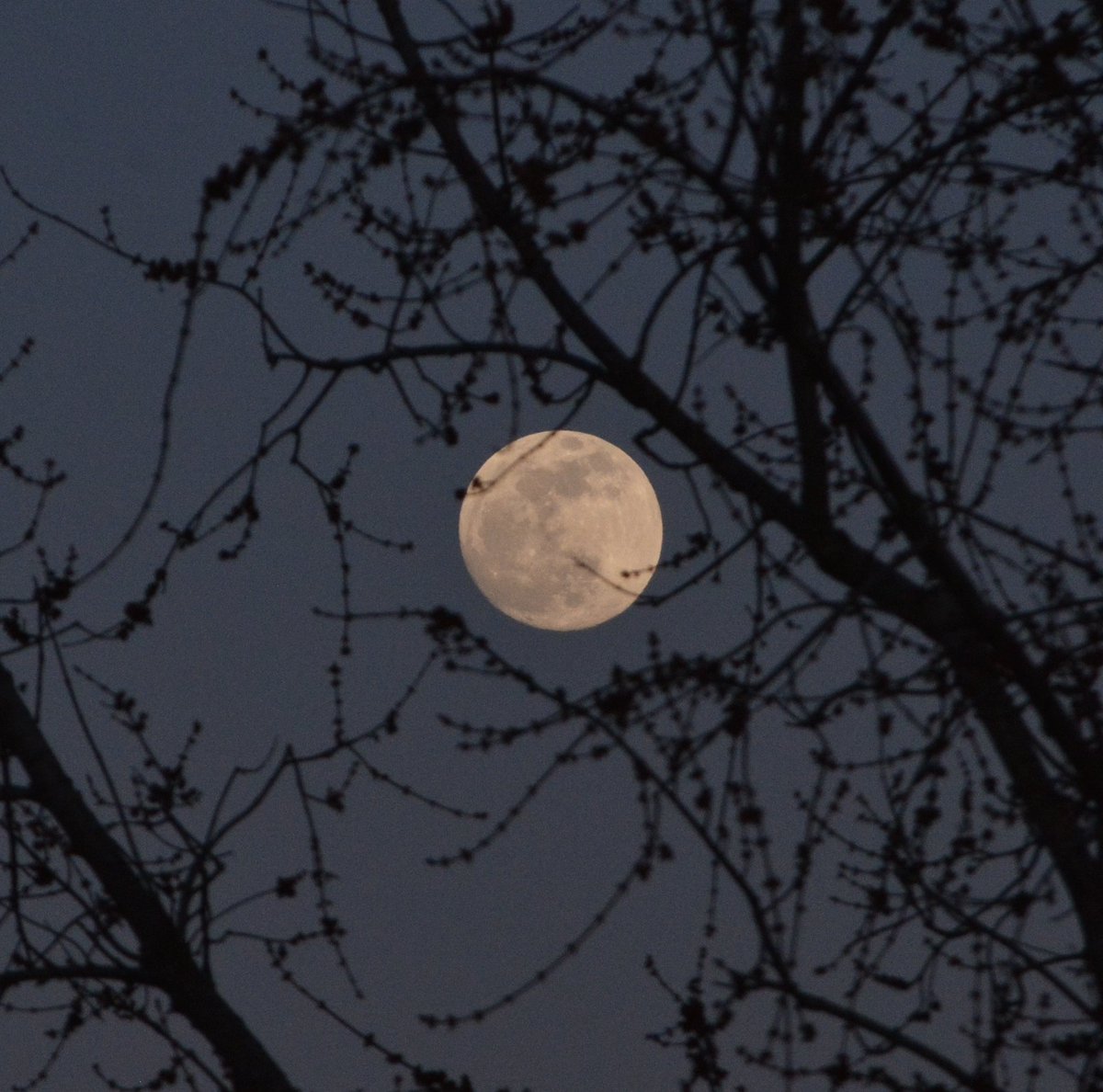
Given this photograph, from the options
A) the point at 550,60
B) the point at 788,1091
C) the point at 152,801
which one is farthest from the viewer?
the point at 152,801

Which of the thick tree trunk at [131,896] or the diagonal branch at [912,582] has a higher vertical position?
the diagonal branch at [912,582]

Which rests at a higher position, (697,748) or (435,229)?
(435,229)

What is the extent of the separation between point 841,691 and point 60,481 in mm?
3241

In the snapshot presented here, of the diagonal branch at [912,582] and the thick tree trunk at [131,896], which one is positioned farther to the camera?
the thick tree trunk at [131,896]

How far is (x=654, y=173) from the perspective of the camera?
403 centimetres

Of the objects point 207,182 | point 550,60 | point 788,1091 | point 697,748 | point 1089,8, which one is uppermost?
point 1089,8

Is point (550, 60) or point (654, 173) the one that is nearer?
point (654, 173)

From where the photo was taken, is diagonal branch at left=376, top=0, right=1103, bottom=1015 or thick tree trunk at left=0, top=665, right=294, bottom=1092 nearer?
diagonal branch at left=376, top=0, right=1103, bottom=1015

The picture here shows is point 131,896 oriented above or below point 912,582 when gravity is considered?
below

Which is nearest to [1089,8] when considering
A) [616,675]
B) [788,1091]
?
[616,675]

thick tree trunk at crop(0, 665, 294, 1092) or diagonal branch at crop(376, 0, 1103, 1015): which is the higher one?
diagonal branch at crop(376, 0, 1103, 1015)

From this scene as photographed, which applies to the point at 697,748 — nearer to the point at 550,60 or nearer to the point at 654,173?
the point at 654,173

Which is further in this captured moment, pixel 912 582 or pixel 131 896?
pixel 131 896

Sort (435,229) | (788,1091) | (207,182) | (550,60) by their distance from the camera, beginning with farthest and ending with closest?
(435,229) → (550,60) → (207,182) → (788,1091)
